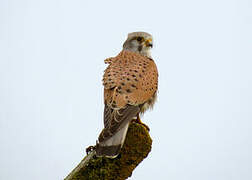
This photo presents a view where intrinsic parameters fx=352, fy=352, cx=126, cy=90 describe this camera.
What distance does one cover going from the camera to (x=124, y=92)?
497 centimetres

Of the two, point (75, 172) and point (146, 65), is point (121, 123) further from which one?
point (146, 65)

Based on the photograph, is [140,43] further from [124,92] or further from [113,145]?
[113,145]

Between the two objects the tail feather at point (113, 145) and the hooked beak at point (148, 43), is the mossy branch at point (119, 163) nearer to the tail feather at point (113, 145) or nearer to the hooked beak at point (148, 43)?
the tail feather at point (113, 145)

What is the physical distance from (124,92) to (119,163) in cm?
157

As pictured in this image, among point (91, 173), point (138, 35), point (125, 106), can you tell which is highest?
point (138, 35)

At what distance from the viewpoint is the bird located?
4.05m

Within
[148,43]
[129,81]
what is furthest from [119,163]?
[148,43]

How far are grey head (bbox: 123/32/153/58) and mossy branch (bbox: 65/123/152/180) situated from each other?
9.87 ft

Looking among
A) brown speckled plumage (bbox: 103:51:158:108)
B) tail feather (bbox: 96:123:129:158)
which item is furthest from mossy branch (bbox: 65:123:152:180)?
brown speckled plumage (bbox: 103:51:158:108)

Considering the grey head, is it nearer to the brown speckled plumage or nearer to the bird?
the bird

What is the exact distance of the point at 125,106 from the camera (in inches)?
191

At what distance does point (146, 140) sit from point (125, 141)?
0.31 metres

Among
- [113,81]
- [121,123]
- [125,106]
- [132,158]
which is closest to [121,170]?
[132,158]

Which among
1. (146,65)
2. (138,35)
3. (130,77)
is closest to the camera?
(130,77)
